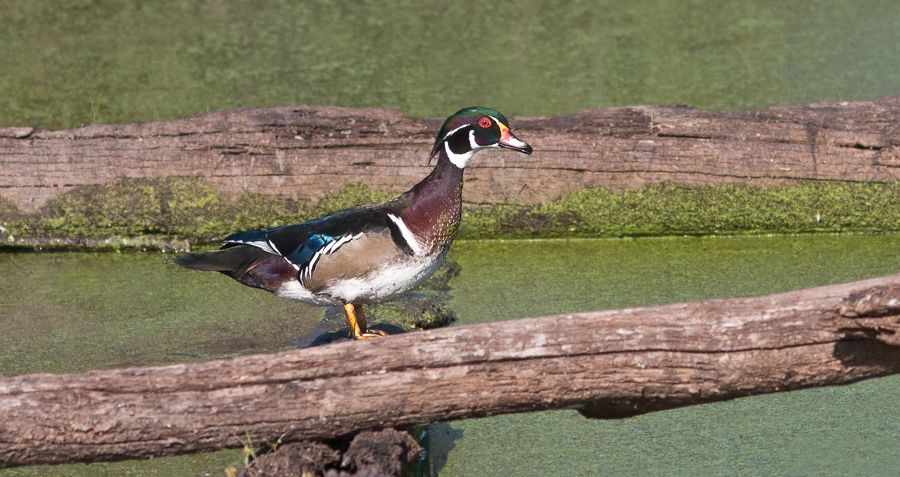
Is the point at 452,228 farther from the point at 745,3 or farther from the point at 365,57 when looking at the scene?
the point at 745,3

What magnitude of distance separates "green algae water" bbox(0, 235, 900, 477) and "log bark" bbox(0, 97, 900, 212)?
11.4 inches

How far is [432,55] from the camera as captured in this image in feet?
24.8

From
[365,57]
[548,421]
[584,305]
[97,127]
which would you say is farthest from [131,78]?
[548,421]

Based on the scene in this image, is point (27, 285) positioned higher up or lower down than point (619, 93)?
lower down

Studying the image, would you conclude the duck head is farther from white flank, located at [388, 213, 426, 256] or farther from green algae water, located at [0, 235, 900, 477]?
green algae water, located at [0, 235, 900, 477]

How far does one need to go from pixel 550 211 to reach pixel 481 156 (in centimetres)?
38

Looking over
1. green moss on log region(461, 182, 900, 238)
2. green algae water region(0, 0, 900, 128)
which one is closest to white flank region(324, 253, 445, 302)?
green moss on log region(461, 182, 900, 238)

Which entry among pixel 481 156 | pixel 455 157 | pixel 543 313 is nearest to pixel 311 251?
pixel 455 157

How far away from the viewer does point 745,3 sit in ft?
27.2

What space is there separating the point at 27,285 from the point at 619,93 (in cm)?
331

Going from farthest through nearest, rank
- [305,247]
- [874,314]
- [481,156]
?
1. [481,156]
2. [305,247]
3. [874,314]

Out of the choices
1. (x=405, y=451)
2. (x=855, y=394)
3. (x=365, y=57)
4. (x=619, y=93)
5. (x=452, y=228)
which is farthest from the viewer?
(x=365, y=57)

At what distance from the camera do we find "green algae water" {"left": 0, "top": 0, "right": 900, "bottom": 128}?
701 centimetres

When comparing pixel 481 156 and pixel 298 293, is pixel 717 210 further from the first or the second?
pixel 298 293
